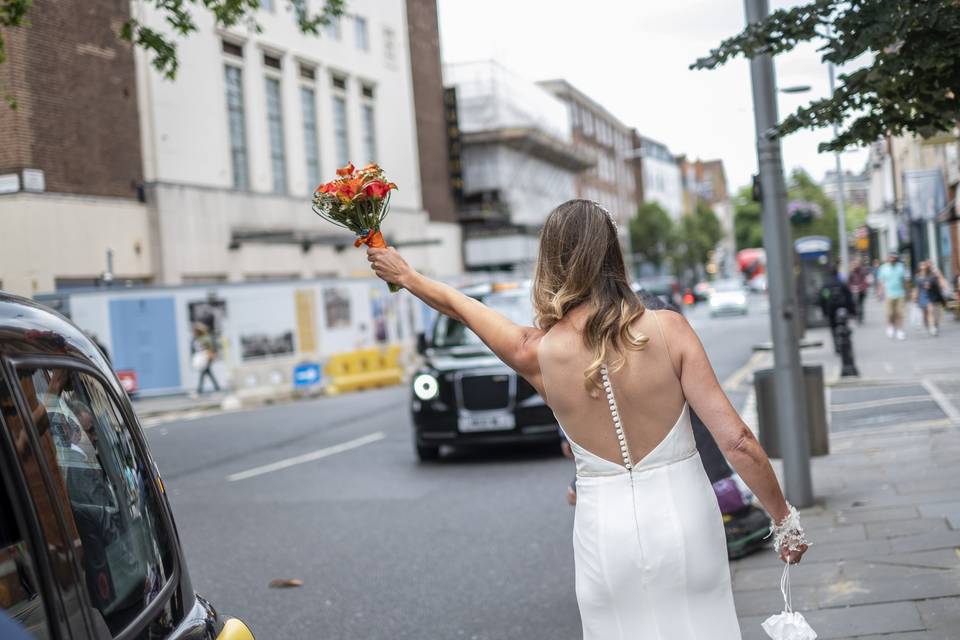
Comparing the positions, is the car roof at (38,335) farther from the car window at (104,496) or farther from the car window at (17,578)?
the car window at (17,578)

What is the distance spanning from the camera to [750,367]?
22.3m

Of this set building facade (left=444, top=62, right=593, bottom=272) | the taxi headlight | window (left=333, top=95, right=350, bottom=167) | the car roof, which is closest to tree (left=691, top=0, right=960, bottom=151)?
the car roof

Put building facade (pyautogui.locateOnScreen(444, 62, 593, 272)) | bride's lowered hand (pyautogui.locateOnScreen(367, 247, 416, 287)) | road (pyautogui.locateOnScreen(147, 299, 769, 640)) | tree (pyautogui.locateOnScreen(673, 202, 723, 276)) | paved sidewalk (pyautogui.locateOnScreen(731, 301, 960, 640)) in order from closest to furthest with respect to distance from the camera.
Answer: bride's lowered hand (pyautogui.locateOnScreen(367, 247, 416, 287)) < paved sidewalk (pyautogui.locateOnScreen(731, 301, 960, 640)) < road (pyautogui.locateOnScreen(147, 299, 769, 640)) < building facade (pyautogui.locateOnScreen(444, 62, 593, 272)) < tree (pyautogui.locateOnScreen(673, 202, 723, 276))

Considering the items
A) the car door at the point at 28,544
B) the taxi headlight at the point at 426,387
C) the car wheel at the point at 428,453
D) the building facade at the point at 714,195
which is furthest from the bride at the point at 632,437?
the building facade at the point at 714,195

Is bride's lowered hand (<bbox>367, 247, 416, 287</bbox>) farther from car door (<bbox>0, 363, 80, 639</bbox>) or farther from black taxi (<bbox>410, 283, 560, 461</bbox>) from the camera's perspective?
black taxi (<bbox>410, 283, 560, 461</bbox>)

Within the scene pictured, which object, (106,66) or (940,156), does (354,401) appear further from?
(940,156)

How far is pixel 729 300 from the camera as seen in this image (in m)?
52.6

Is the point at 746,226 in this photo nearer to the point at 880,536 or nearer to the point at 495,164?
the point at 495,164

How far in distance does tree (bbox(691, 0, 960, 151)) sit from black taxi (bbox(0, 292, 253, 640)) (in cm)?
364

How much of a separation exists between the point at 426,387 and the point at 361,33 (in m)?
33.9

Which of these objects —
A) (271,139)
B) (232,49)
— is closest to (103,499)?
(232,49)

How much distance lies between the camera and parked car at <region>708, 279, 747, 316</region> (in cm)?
5244

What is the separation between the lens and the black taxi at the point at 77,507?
6.61 feet

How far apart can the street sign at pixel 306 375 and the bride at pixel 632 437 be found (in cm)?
2231
